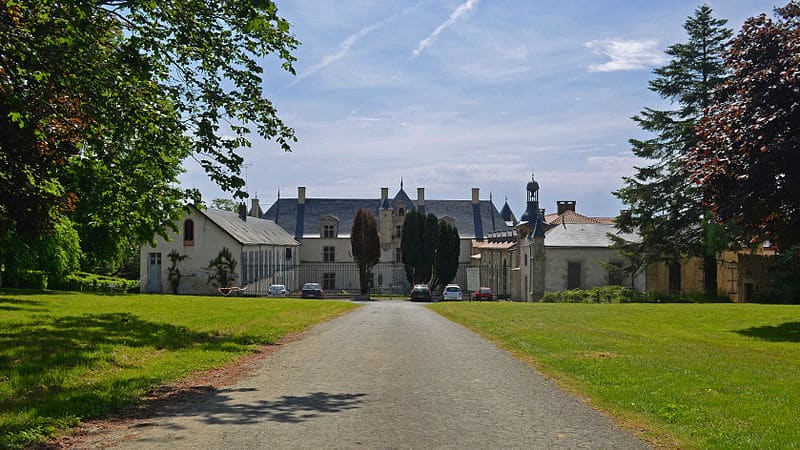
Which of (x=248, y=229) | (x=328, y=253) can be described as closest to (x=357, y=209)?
(x=328, y=253)

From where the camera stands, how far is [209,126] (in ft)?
46.8

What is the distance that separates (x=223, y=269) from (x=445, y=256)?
21.1 m

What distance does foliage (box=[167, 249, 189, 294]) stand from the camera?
5278cm

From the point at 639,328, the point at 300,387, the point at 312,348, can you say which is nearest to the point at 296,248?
the point at 639,328

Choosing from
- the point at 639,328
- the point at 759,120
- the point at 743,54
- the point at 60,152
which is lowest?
the point at 639,328

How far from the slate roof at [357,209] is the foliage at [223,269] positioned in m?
30.8

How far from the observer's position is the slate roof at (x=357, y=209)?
8425 centimetres

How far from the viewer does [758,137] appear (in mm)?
20719

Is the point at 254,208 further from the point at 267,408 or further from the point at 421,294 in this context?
the point at 267,408

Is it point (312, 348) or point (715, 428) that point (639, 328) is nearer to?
point (312, 348)

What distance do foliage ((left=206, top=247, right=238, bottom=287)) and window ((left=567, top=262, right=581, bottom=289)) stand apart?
933 inches

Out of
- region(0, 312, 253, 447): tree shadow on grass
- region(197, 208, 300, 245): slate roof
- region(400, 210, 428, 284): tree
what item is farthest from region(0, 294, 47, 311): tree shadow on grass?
region(400, 210, 428, 284): tree

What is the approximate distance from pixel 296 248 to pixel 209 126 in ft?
212

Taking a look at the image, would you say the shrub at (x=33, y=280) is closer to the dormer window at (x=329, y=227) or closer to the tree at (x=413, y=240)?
the tree at (x=413, y=240)
